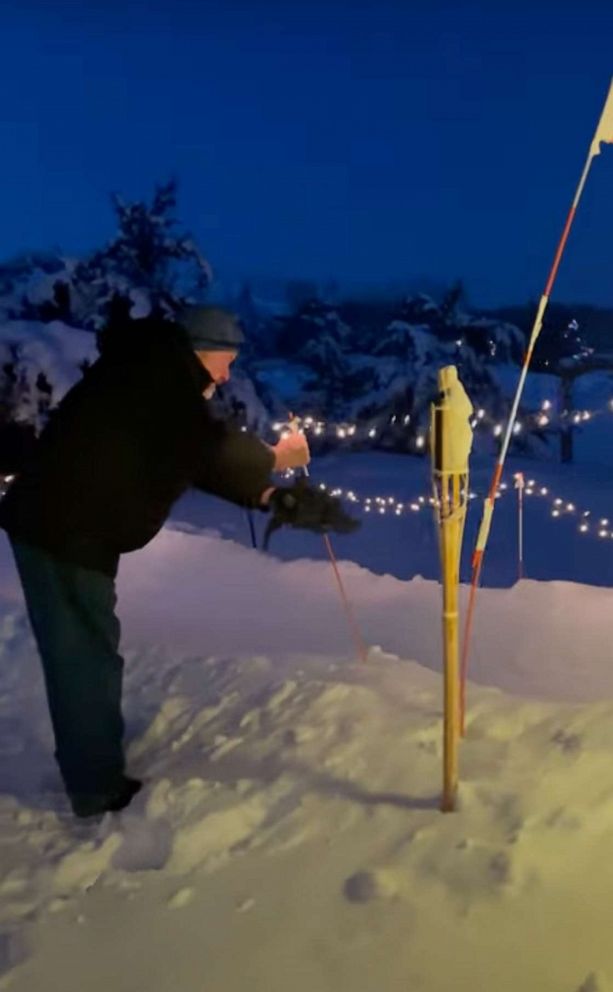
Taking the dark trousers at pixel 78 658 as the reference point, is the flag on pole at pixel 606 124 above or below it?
above

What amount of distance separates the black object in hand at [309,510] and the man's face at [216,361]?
437 millimetres

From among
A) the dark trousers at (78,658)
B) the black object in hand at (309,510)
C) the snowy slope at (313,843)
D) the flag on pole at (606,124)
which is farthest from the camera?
the dark trousers at (78,658)

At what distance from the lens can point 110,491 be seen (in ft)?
10.2

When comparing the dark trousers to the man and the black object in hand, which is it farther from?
the black object in hand

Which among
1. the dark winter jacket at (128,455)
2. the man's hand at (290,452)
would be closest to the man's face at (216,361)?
the dark winter jacket at (128,455)

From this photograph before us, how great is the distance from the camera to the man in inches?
121

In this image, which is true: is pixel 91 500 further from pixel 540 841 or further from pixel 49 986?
pixel 540 841

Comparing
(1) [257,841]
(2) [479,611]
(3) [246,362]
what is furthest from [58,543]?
(3) [246,362]

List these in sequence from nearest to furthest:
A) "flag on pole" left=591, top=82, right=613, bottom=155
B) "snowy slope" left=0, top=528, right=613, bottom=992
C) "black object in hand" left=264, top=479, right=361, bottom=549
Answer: "snowy slope" left=0, top=528, right=613, bottom=992
"flag on pole" left=591, top=82, right=613, bottom=155
"black object in hand" left=264, top=479, right=361, bottom=549

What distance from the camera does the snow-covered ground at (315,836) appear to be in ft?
7.16

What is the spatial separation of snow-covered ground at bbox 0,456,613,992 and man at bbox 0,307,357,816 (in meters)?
0.28

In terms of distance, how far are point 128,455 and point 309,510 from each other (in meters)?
0.55

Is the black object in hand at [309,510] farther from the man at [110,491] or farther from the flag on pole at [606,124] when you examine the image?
the flag on pole at [606,124]

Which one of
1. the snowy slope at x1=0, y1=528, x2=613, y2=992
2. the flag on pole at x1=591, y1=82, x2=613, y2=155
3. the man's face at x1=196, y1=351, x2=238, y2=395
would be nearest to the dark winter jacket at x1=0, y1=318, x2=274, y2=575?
the man's face at x1=196, y1=351, x2=238, y2=395
